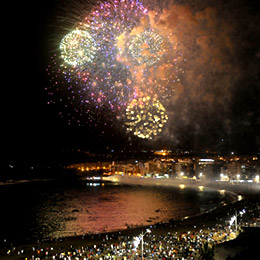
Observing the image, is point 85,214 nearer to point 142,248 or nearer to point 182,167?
point 142,248

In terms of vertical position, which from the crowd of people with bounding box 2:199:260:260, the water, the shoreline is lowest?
the water

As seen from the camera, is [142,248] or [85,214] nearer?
[142,248]

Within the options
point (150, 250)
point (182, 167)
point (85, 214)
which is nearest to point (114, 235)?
point (150, 250)

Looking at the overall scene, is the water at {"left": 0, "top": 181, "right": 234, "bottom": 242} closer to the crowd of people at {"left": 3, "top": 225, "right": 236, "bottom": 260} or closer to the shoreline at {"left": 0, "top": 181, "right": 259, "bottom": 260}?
the shoreline at {"left": 0, "top": 181, "right": 259, "bottom": 260}

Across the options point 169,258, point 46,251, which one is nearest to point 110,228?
point 46,251

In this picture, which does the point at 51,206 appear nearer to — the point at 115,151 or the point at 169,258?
the point at 169,258

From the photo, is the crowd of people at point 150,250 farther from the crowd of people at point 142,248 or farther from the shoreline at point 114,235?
the shoreline at point 114,235

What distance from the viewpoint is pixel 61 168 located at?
120 meters

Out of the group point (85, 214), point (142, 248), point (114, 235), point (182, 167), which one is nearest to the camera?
point (142, 248)

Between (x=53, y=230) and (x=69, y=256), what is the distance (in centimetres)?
1455

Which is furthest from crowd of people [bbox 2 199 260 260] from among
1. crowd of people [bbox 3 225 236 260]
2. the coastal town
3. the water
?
the coastal town

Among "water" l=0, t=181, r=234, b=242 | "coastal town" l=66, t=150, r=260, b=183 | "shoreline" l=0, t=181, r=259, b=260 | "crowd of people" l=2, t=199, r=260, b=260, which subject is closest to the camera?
"crowd of people" l=2, t=199, r=260, b=260

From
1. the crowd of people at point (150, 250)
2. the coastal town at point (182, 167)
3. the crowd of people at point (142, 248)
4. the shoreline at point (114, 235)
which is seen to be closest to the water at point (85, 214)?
the shoreline at point (114, 235)

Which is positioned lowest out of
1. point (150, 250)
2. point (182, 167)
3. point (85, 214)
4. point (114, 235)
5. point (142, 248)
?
point (85, 214)
